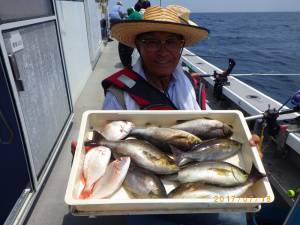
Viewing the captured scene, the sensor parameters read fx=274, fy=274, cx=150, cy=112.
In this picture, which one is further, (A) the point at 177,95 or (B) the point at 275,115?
(B) the point at 275,115

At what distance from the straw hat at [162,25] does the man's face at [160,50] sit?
4 centimetres

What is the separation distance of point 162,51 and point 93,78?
→ 4.79 meters

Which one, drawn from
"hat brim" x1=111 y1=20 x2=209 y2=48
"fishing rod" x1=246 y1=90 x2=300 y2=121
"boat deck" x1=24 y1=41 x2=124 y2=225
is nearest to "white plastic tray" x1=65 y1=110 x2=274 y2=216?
"hat brim" x1=111 y1=20 x2=209 y2=48

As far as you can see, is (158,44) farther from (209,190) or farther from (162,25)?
(209,190)

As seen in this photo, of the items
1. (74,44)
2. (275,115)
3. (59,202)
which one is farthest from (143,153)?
(74,44)

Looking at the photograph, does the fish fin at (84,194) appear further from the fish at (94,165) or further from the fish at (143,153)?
the fish at (143,153)

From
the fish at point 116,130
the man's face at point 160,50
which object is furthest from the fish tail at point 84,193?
the man's face at point 160,50

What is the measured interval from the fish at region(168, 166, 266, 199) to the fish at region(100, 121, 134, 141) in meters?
0.46

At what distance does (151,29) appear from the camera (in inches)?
74.7

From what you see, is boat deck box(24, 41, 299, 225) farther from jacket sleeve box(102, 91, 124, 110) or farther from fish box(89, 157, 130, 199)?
fish box(89, 157, 130, 199)

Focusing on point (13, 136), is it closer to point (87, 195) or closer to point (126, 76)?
point (126, 76)

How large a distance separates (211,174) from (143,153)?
36 centimetres

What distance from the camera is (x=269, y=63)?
1395cm

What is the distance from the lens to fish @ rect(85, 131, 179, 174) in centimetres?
139
